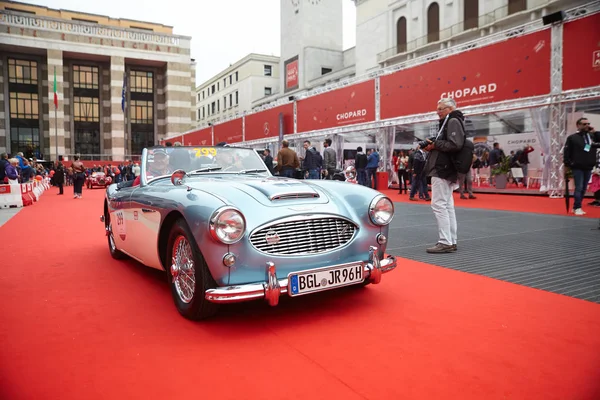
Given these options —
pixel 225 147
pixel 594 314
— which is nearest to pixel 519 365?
pixel 594 314

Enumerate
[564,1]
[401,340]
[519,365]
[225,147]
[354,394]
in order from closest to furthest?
1. [354,394]
2. [519,365]
3. [401,340]
4. [225,147]
5. [564,1]

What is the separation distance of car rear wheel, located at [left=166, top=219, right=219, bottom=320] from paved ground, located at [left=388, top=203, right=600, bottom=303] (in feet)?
9.16

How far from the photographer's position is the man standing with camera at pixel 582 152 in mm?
7641

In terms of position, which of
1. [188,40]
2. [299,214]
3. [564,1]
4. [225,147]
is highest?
[188,40]

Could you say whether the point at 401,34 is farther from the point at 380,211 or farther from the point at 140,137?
the point at 380,211

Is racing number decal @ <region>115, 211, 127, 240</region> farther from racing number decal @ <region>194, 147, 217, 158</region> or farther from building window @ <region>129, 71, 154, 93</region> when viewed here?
building window @ <region>129, 71, 154, 93</region>

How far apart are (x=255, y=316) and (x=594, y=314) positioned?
7.92 ft

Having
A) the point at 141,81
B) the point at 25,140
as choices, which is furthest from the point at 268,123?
the point at 25,140

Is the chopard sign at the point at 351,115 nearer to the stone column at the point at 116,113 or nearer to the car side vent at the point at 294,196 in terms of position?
the car side vent at the point at 294,196

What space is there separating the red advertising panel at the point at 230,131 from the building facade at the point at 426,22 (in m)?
15.5

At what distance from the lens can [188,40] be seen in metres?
49.3

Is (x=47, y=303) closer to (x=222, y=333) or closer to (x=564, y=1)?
(x=222, y=333)

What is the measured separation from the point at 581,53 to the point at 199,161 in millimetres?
11330

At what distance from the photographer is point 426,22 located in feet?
112
